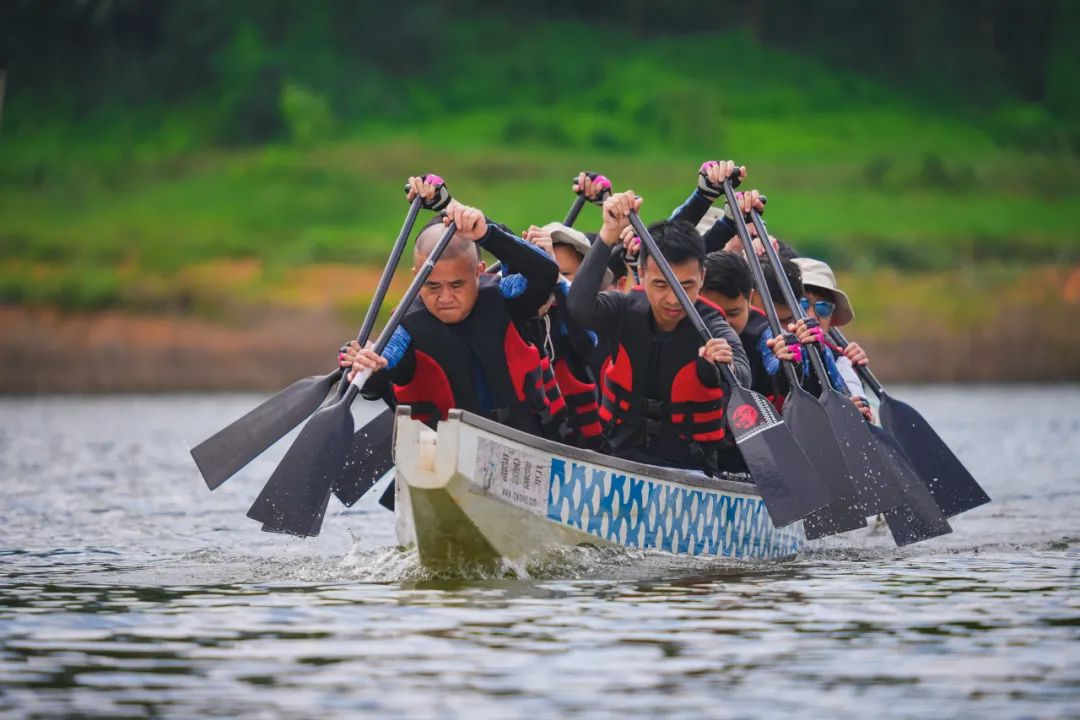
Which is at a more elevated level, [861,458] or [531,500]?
[861,458]

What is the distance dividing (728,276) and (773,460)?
1506mm

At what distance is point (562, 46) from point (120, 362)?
2100 centimetres

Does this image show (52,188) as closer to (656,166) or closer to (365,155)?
(365,155)

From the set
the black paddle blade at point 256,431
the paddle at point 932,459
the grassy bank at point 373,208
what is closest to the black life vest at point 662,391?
the black paddle blade at point 256,431

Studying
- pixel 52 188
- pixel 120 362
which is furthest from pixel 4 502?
pixel 52 188

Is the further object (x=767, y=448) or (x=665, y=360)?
(x=665, y=360)

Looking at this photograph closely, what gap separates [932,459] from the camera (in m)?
11.2

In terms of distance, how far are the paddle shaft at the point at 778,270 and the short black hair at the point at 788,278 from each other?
28 centimetres

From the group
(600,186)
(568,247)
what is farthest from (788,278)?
(600,186)

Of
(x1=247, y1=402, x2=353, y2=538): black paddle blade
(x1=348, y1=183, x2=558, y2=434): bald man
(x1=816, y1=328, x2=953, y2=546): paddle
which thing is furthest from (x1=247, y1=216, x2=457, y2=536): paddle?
(x1=816, y1=328, x2=953, y2=546): paddle

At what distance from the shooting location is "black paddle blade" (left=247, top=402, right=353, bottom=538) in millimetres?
8844

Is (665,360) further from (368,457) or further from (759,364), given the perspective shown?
(368,457)

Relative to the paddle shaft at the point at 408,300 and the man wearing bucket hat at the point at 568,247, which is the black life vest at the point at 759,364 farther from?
the paddle shaft at the point at 408,300

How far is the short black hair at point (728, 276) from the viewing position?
10.2 metres
